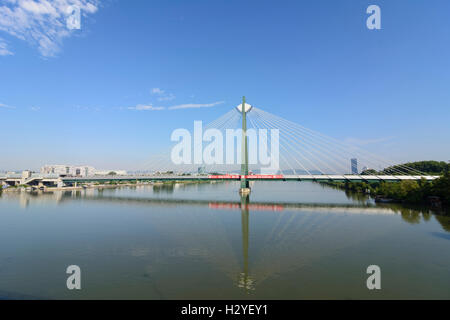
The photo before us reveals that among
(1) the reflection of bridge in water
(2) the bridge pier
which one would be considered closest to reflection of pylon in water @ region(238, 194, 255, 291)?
(1) the reflection of bridge in water

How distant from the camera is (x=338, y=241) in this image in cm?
926

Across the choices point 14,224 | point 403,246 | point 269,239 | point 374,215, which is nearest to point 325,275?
point 269,239

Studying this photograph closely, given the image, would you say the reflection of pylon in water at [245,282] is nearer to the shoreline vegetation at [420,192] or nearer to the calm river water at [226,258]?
the calm river water at [226,258]

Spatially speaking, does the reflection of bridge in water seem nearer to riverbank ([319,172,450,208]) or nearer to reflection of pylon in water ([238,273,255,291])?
reflection of pylon in water ([238,273,255,291])

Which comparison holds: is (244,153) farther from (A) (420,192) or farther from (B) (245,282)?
(B) (245,282)

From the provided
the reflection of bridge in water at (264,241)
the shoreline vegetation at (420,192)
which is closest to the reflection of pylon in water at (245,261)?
the reflection of bridge in water at (264,241)

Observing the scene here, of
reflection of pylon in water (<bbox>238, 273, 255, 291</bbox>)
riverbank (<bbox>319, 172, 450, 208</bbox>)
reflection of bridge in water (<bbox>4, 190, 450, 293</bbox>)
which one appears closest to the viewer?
reflection of pylon in water (<bbox>238, 273, 255, 291</bbox>)

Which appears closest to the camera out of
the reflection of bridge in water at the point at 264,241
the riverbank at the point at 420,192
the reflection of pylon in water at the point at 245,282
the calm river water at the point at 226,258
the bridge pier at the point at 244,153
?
the calm river water at the point at 226,258

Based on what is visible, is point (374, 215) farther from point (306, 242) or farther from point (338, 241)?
point (306, 242)

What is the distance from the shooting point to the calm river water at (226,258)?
17.4 ft

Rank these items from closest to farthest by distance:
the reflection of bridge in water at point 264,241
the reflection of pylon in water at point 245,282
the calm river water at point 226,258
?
the calm river water at point 226,258 < the reflection of pylon in water at point 245,282 < the reflection of bridge in water at point 264,241

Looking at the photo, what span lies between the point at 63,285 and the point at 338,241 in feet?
29.4

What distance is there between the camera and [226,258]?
7336 millimetres

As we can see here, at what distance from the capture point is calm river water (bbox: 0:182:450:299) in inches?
209
